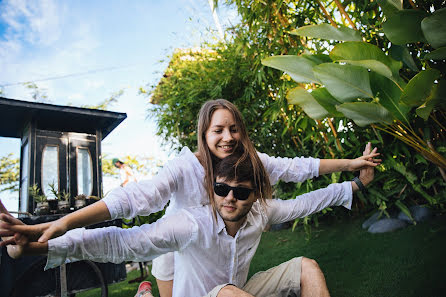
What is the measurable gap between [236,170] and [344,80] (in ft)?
2.24

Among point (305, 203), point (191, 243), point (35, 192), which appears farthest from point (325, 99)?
point (35, 192)

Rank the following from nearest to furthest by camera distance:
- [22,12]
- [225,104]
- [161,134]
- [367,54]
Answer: [367,54]
[225,104]
[161,134]
[22,12]

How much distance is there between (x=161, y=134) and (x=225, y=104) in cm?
290

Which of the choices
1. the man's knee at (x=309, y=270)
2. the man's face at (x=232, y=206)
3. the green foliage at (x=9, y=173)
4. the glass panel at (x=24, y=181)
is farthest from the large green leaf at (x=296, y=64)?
the green foliage at (x=9, y=173)

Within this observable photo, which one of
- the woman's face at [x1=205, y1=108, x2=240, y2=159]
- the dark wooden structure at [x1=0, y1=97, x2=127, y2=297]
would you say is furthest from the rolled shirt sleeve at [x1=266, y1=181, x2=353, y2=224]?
the dark wooden structure at [x1=0, y1=97, x2=127, y2=297]

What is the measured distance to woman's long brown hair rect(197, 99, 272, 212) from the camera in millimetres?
1619

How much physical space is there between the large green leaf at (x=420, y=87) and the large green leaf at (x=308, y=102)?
1.56 ft

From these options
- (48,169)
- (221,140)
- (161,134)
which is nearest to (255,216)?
(221,140)

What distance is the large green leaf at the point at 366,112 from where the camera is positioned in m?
1.55

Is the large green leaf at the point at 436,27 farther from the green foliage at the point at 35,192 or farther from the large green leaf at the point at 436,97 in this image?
the green foliage at the point at 35,192

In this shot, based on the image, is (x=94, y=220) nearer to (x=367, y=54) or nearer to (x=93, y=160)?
(x=367, y=54)

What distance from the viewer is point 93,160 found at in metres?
3.90

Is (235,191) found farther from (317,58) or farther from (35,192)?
(35,192)

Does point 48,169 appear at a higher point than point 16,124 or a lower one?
lower
